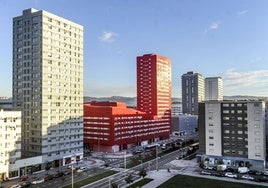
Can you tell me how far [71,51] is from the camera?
105000 millimetres

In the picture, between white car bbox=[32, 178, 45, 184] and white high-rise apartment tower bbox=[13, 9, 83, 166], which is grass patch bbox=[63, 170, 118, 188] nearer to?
white car bbox=[32, 178, 45, 184]

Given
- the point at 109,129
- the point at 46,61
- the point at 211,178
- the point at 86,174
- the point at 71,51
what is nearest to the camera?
the point at 211,178

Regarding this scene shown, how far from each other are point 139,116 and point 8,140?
83320 mm

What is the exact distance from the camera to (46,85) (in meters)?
93.1

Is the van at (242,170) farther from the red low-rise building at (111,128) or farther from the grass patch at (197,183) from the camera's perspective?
the red low-rise building at (111,128)

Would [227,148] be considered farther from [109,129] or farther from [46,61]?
[46,61]

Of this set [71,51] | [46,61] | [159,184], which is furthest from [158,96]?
[159,184]

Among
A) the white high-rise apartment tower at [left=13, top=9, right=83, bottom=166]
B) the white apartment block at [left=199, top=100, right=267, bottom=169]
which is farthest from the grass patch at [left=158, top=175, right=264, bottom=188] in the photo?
the white high-rise apartment tower at [left=13, top=9, right=83, bottom=166]

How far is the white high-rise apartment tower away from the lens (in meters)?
91.9

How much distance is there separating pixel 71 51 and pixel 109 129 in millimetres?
41504

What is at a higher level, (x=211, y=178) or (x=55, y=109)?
(x=55, y=109)

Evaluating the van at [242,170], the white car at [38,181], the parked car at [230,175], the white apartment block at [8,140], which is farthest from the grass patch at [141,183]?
the white apartment block at [8,140]

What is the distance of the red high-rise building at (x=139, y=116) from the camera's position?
418 feet

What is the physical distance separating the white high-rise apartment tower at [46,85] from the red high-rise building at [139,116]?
23385 mm
